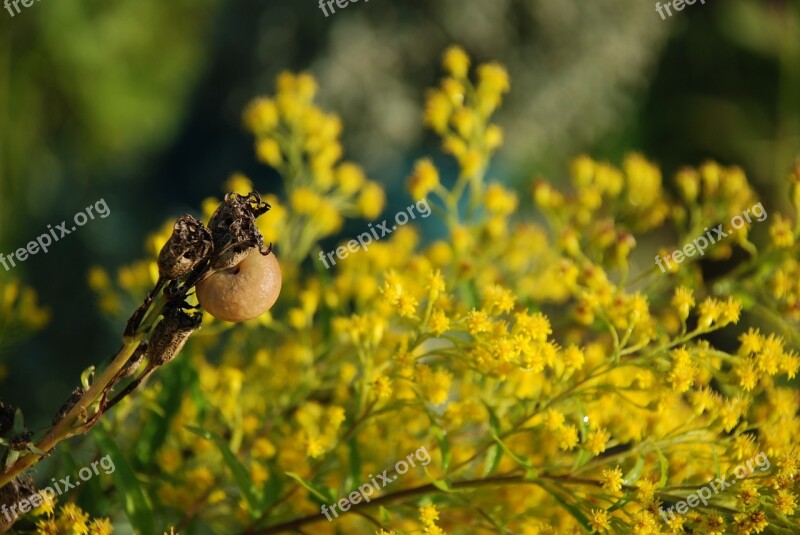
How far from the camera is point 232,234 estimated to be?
1.03 ft

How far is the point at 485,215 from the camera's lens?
69 centimetres

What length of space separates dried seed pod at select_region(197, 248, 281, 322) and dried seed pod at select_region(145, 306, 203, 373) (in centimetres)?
1

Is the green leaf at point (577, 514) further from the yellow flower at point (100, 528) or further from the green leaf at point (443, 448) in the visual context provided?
the yellow flower at point (100, 528)

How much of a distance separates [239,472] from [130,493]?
0.20ft

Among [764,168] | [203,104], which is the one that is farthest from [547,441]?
[764,168]

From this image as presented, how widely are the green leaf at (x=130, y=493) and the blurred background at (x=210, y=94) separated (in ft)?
2.85

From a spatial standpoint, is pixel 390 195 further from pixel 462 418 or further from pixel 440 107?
Answer: pixel 462 418

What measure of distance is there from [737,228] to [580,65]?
1.12 m

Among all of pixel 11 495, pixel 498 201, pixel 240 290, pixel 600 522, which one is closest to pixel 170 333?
pixel 240 290

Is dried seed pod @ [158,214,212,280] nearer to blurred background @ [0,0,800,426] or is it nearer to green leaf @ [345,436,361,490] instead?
green leaf @ [345,436,361,490]

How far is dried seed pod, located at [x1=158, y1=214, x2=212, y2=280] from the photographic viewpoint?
30 cm

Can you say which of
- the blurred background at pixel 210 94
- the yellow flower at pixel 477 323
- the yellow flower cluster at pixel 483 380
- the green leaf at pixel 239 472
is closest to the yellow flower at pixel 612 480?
the yellow flower cluster at pixel 483 380

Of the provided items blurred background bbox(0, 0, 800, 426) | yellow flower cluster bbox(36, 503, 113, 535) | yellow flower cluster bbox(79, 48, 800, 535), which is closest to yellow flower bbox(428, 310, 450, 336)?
yellow flower cluster bbox(79, 48, 800, 535)

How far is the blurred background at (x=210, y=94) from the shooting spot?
139cm
